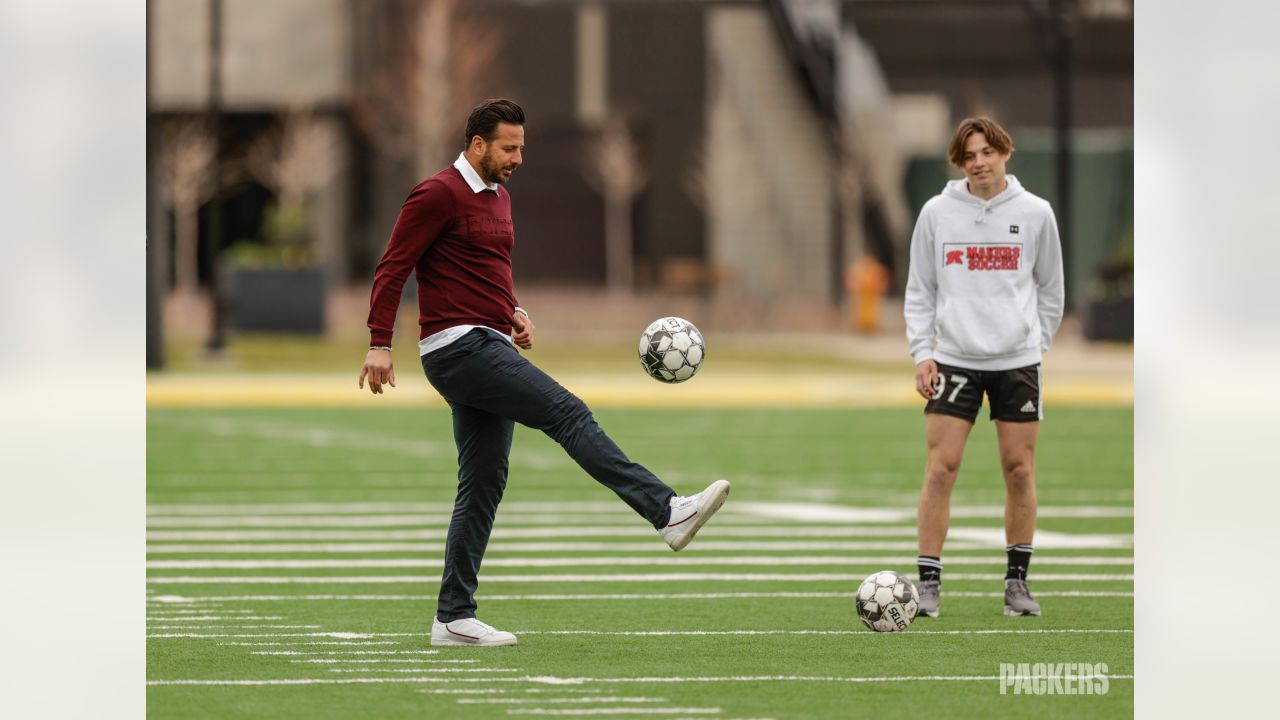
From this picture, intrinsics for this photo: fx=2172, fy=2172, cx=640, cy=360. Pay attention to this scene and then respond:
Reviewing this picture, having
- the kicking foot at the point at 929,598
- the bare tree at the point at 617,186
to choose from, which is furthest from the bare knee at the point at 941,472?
the bare tree at the point at 617,186

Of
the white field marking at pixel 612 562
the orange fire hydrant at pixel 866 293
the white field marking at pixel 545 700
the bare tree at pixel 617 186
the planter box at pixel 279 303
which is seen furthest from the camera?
the bare tree at pixel 617 186

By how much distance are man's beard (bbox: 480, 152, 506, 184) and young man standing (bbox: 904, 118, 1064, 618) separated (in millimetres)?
1855

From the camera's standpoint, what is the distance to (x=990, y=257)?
358 inches

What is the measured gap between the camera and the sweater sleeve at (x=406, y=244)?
816 centimetres

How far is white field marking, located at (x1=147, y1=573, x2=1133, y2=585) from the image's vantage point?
10406mm

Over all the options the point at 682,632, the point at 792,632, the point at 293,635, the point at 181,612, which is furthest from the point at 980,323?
the point at 181,612

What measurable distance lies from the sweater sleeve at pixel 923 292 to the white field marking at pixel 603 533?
3.01m

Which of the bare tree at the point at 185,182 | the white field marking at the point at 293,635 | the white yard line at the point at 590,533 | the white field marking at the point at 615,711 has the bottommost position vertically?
the white field marking at the point at 615,711

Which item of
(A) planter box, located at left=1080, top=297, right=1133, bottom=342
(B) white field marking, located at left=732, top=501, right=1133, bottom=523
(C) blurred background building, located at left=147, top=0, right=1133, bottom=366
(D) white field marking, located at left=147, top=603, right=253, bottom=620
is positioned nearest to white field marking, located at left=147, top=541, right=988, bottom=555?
(B) white field marking, located at left=732, top=501, right=1133, bottom=523

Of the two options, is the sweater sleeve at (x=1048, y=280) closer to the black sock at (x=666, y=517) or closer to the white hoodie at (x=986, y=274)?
the white hoodie at (x=986, y=274)

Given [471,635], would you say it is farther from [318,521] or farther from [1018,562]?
[318,521]

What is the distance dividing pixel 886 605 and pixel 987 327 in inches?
49.9
